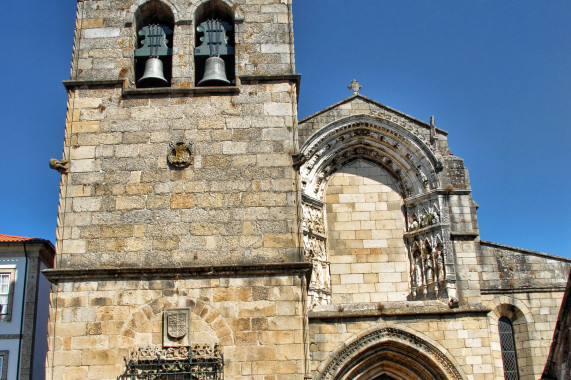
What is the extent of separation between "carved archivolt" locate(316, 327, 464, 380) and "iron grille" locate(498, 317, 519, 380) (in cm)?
140

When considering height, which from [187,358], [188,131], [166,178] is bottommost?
Answer: [187,358]

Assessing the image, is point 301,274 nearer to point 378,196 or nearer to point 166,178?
point 166,178

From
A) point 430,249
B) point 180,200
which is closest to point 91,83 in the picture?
point 180,200

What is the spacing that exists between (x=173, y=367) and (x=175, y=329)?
450 millimetres

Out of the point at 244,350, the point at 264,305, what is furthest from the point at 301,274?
the point at 244,350

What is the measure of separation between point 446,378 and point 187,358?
4.93m

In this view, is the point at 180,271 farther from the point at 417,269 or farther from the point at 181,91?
the point at 417,269

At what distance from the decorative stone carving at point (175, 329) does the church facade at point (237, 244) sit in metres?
0.02

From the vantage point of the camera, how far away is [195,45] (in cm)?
1057

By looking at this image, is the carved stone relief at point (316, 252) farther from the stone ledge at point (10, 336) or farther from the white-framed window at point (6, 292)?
the white-framed window at point (6, 292)

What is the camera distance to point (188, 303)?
8797mm

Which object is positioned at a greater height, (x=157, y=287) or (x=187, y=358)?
(x=157, y=287)

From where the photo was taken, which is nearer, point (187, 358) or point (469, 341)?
point (187, 358)

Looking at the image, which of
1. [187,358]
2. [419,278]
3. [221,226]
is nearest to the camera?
[187,358]
